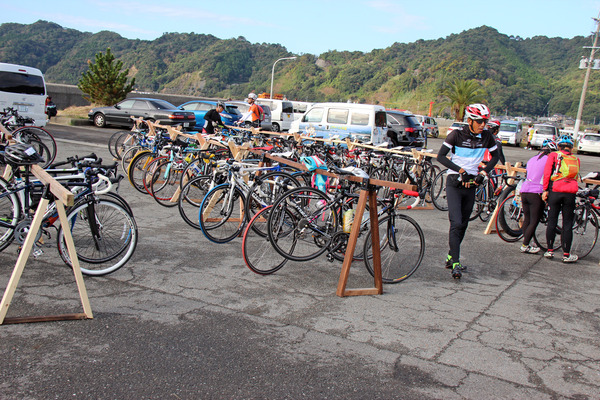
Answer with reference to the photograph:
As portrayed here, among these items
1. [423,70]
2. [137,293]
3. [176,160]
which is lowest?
[137,293]

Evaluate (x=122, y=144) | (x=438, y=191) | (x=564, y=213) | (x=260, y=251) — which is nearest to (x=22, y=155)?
(x=260, y=251)

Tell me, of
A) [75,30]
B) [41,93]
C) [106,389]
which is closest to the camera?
[106,389]

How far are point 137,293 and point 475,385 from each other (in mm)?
2896

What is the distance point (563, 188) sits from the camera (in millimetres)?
6594

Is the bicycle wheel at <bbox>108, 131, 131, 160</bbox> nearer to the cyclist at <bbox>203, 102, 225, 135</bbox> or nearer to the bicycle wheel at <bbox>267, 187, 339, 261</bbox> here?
the cyclist at <bbox>203, 102, 225, 135</bbox>

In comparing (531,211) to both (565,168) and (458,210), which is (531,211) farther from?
(458,210)

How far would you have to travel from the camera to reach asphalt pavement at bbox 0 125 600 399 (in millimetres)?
3213

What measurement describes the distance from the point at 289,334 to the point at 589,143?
32315 millimetres

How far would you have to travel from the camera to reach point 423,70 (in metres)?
99.9

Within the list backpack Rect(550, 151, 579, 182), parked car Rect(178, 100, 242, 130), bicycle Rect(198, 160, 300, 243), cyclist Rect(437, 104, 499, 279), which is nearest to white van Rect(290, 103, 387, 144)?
parked car Rect(178, 100, 242, 130)

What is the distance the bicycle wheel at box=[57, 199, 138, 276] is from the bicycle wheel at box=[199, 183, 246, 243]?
123 centimetres

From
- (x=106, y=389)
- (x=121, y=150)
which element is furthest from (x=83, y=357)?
(x=121, y=150)

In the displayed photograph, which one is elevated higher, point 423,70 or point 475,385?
point 423,70

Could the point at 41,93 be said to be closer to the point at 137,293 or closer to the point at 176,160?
the point at 176,160
